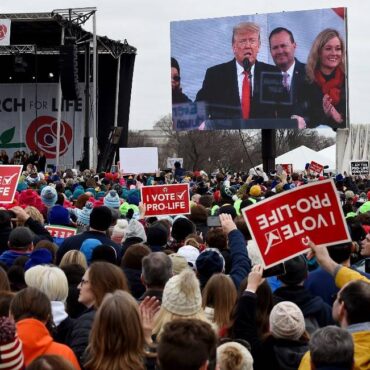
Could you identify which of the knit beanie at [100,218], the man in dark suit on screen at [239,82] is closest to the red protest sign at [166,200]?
the knit beanie at [100,218]

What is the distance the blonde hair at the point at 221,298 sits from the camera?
5.17 metres

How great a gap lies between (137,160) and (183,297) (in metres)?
19.7

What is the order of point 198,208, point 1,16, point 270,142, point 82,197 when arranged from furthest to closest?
point 270,142, point 1,16, point 82,197, point 198,208

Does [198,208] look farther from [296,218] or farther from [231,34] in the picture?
[231,34]

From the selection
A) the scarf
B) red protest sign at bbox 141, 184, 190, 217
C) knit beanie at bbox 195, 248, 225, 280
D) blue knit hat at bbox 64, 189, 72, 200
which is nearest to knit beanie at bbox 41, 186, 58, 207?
red protest sign at bbox 141, 184, 190, 217

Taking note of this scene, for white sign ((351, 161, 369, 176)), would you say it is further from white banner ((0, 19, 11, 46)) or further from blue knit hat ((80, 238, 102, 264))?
blue knit hat ((80, 238, 102, 264))

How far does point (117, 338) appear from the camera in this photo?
4.14 m

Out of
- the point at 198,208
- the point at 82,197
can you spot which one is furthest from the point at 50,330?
the point at 82,197

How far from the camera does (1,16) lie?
A: 29.6 metres

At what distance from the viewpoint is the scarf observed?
31078 mm

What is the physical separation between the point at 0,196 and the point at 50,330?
625cm

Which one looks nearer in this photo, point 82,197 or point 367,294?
point 367,294

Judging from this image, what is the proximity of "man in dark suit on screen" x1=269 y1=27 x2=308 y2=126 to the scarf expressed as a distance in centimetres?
49

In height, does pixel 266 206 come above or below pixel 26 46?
below
